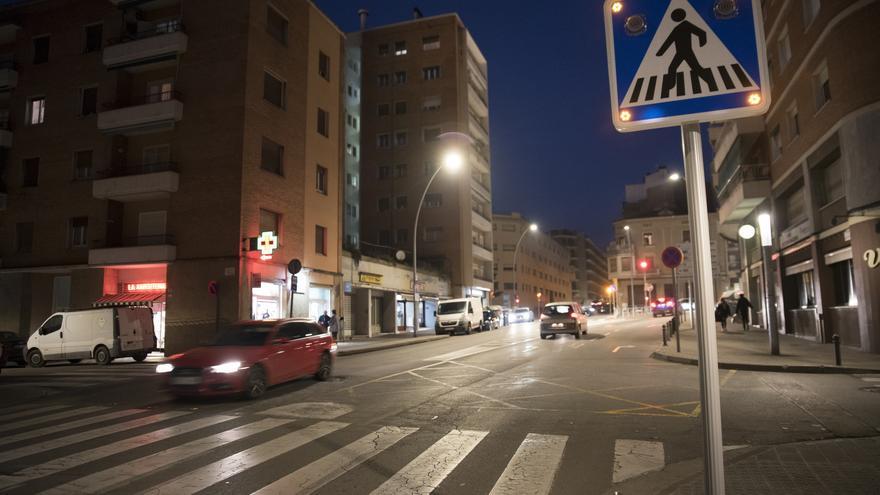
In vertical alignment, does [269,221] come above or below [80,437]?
above

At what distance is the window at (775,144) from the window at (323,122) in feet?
75.4

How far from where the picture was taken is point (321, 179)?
33125 millimetres

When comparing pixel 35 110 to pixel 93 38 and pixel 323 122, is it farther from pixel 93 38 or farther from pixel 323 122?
pixel 323 122

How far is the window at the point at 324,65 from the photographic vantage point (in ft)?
110

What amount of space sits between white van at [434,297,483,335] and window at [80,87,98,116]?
22546 mm

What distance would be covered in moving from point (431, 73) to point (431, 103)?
3047mm

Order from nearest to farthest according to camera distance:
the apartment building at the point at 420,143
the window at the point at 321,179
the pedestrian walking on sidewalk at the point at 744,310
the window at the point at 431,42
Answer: the pedestrian walking on sidewalk at the point at 744,310 → the window at the point at 321,179 → the apartment building at the point at 420,143 → the window at the point at 431,42

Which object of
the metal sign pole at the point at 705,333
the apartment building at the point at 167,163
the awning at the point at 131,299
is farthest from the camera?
the awning at the point at 131,299

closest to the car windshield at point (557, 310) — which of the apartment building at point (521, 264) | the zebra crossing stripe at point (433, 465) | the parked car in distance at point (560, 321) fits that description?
the parked car in distance at point (560, 321)

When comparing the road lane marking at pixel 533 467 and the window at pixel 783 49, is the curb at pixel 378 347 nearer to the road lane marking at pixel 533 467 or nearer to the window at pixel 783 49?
the road lane marking at pixel 533 467

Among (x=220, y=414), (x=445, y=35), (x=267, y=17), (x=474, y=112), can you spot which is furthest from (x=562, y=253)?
(x=220, y=414)

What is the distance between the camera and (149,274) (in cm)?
2814

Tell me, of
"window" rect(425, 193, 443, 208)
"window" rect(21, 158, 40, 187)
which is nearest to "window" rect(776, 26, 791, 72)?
"window" rect(425, 193, 443, 208)


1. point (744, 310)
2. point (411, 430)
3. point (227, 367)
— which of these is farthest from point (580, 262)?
point (411, 430)
